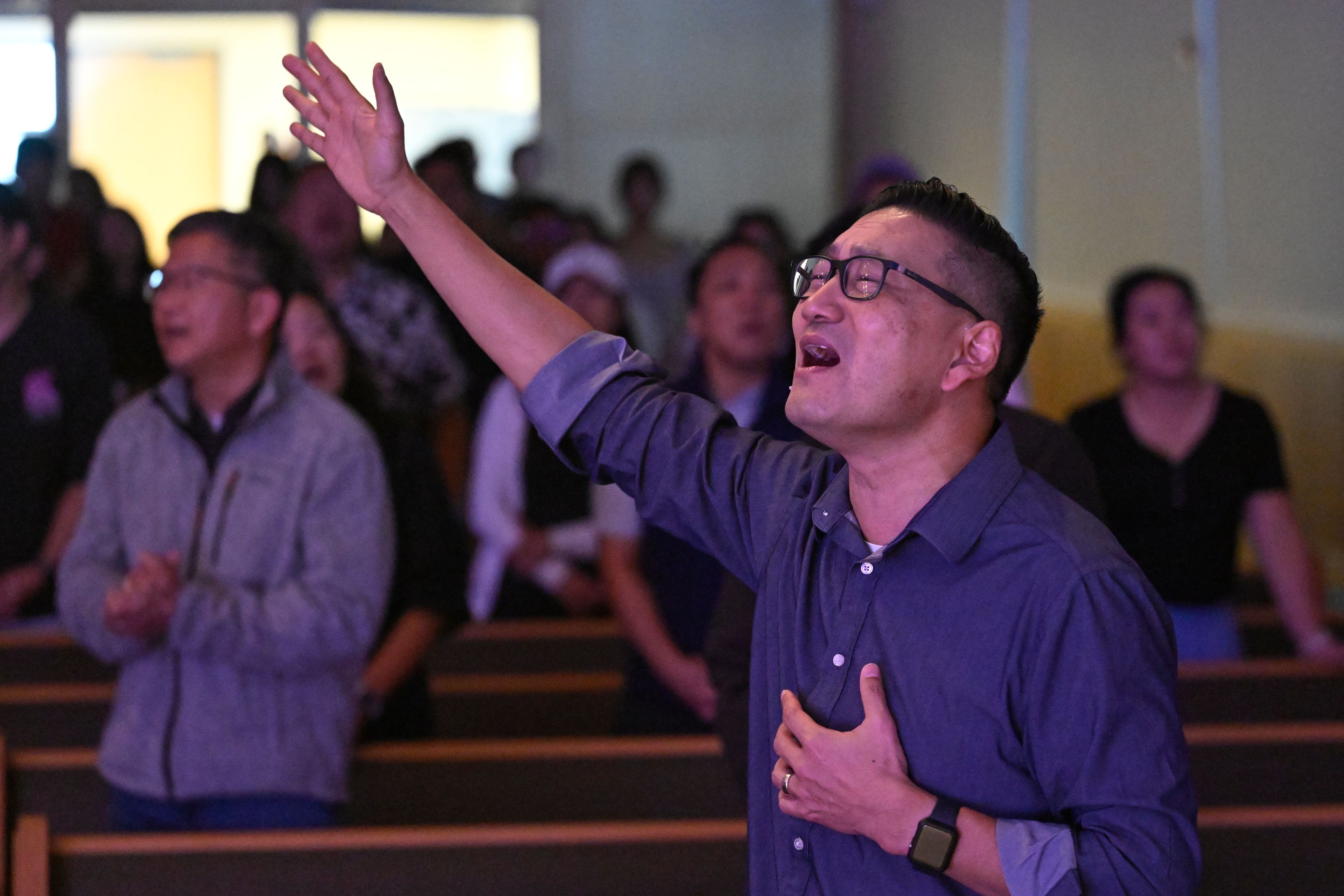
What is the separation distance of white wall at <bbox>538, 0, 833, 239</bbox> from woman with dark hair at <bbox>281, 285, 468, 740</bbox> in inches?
280

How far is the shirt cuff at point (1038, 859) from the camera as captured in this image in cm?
121

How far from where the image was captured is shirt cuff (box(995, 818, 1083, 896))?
121cm

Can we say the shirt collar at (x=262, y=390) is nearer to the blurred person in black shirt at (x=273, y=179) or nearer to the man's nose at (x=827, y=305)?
the man's nose at (x=827, y=305)

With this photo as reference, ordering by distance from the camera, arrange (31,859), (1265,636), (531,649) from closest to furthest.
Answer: (31,859) < (531,649) < (1265,636)

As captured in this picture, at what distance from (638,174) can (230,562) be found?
626cm

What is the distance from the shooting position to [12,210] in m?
3.44

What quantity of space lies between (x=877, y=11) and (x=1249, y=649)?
608 centimetres

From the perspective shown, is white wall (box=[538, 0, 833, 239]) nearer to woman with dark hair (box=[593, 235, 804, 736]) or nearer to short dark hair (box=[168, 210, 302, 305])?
woman with dark hair (box=[593, 235, 804, 736])

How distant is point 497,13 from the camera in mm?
10047

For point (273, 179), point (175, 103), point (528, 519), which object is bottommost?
point (528, 519)

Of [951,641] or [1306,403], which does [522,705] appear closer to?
[951,641]

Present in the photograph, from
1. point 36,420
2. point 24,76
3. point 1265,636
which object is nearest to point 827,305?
point 36,420

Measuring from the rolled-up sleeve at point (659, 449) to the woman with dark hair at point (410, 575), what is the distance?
139cm

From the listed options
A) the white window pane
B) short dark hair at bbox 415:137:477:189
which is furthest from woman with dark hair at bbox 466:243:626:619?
the white window pane
